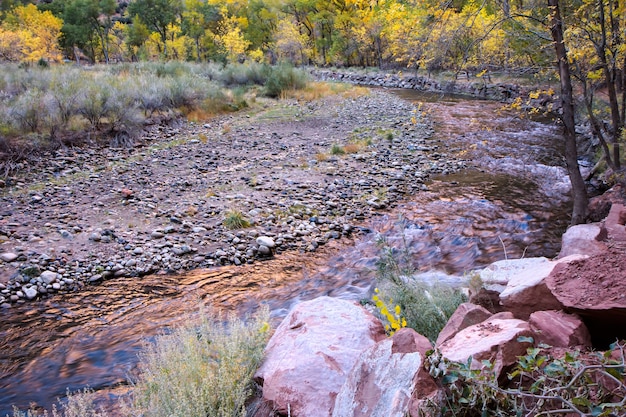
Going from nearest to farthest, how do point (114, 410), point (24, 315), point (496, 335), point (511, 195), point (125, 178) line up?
point (496, 335)
point (114, 410)
point (24, 315)
point (511, 195)
point (125, 178)

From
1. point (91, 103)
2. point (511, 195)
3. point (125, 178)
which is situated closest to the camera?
point (511, 195)

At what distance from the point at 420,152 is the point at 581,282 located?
8518 millimetres

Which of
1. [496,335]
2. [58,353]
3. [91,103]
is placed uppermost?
[91,103]

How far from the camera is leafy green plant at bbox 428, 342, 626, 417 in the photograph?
150cm

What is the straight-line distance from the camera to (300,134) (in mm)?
12695

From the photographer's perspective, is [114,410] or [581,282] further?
[114,410]

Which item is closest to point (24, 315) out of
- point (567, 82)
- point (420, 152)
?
point (567, 82)

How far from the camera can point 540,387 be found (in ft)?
5.51

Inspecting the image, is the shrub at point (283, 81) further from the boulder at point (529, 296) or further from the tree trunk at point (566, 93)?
the boulder at point (529, 296)

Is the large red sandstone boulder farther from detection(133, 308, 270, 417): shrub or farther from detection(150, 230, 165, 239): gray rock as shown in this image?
detection(150, 230, 165, 239): gray rock

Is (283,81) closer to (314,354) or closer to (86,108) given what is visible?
(86,108)

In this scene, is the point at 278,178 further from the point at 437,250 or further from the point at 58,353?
the point at 58,353

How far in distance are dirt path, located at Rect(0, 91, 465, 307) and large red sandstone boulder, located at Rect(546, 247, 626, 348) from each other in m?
4.09

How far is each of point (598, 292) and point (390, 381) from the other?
1.28m
